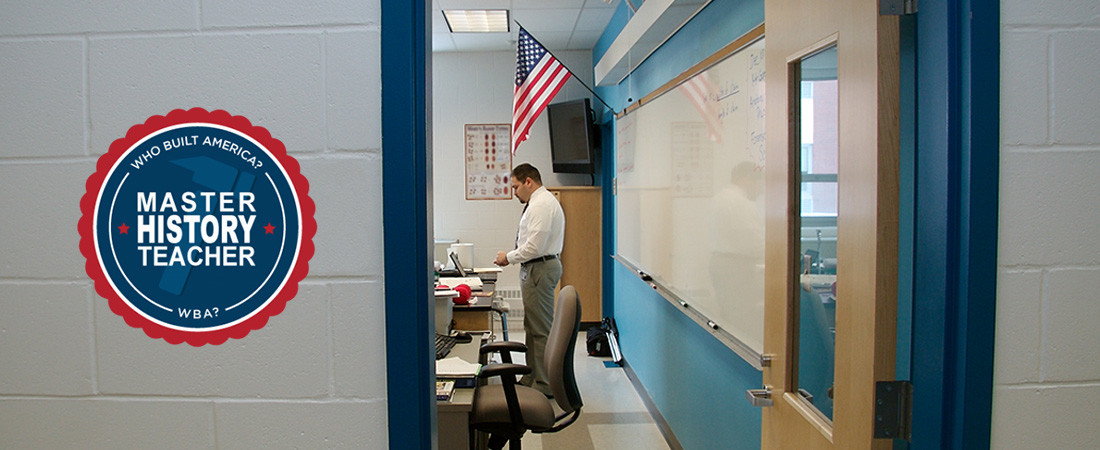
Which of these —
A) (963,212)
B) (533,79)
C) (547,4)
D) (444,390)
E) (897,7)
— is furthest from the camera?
(547,4)

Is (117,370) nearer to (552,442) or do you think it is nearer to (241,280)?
(241,280)

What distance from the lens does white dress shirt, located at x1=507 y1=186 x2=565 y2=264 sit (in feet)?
14.2

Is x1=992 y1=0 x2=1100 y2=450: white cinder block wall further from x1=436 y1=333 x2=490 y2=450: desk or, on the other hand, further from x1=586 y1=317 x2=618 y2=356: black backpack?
x1=586 y1=317 x2=618 y2=356: black backpack

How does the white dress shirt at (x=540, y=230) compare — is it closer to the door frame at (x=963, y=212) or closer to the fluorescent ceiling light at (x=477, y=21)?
the fluorescent ceiling light at (x=477, y=21)

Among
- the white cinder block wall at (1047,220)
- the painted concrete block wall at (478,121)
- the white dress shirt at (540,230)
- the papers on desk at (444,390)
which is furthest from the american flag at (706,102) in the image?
the painted concrete block wall at (478,121)

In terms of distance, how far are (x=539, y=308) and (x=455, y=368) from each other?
6.65 feet

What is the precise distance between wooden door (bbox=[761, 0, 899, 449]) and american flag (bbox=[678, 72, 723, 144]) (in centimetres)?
85

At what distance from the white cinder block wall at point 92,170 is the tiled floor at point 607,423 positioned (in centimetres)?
258

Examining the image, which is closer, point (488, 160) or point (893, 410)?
point (893, 410)

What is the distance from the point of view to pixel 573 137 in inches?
235

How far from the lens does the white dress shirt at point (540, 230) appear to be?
4.32 m

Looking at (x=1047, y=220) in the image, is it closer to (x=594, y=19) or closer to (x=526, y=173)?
(x=526, y=173)

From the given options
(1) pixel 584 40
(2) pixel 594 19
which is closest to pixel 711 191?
(2) pixel 594 19

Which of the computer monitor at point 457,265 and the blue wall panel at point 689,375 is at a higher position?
the computer monitor at point 457,265
